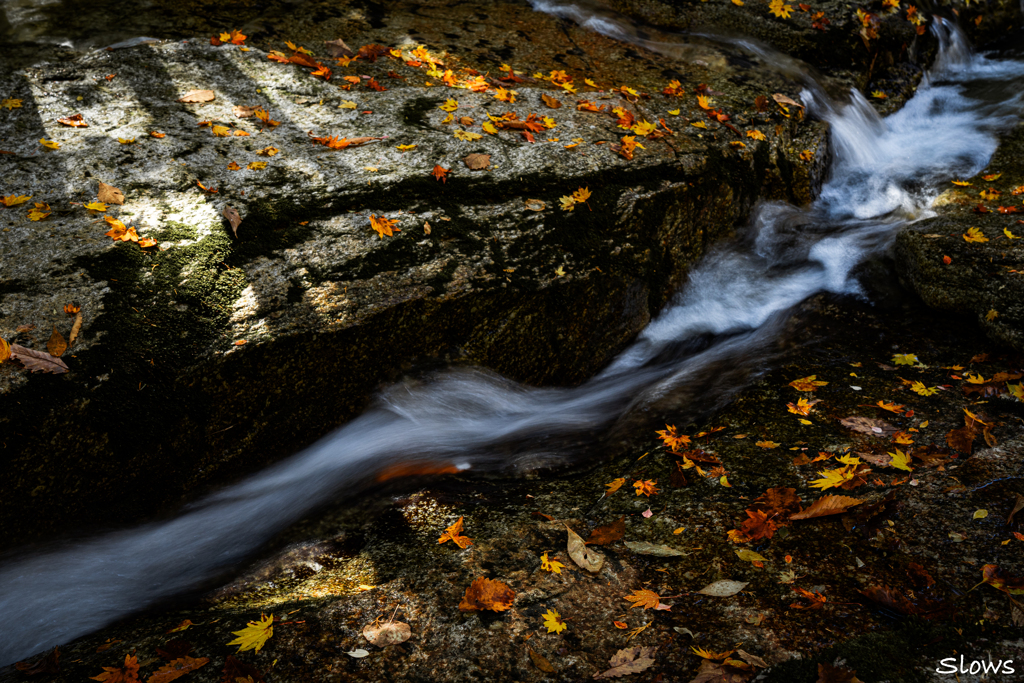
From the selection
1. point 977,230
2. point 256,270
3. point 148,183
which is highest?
point 148,183

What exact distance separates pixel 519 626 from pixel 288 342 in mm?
1779

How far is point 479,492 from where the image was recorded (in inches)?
123

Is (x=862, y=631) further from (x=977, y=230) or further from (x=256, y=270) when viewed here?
(x=977, y=230)

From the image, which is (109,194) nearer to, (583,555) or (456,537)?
(456,537)

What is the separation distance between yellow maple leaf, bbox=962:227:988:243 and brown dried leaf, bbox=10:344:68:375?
565 centimetres

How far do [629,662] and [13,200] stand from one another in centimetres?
411

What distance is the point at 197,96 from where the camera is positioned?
4332 mm

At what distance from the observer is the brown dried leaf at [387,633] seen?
2287mm

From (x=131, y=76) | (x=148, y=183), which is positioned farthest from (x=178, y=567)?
(x=131, y=76)

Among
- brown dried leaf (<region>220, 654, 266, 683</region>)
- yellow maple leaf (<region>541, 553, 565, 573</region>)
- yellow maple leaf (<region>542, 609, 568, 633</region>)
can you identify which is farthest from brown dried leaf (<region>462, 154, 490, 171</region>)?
brown dried leaf (<region>220, 654, 266, 683</region>)

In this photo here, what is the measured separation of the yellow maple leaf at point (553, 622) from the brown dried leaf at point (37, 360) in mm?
2430

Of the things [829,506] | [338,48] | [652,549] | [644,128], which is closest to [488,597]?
[652,549]

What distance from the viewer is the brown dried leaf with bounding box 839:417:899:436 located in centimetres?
311

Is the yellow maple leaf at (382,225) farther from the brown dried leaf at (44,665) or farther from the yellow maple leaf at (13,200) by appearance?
the brown dried leaf at (44,665)
